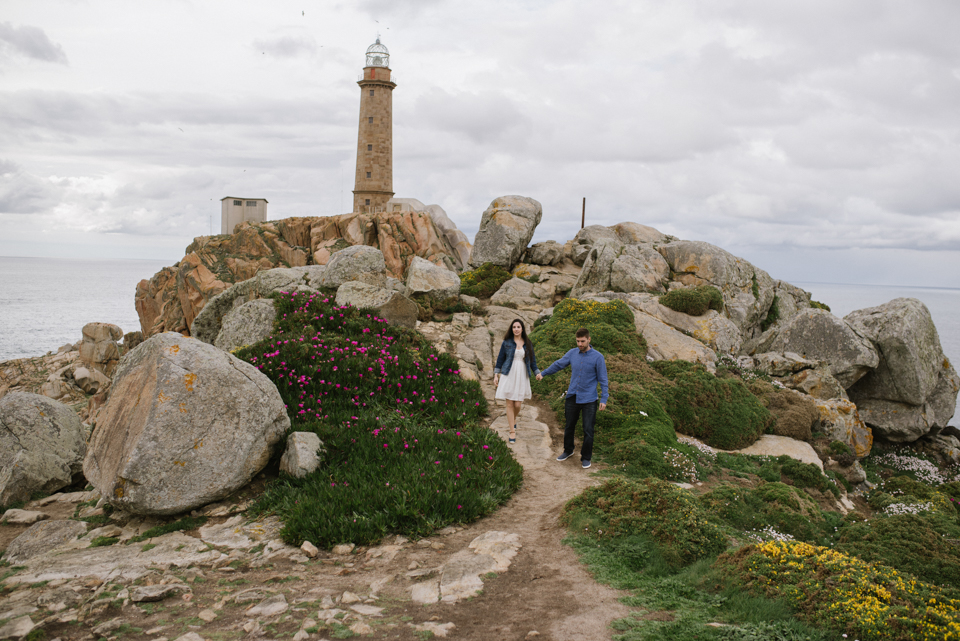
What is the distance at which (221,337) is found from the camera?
15312 mm

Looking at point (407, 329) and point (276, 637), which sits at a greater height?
point (407, 329)

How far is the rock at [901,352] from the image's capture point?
22000 mm

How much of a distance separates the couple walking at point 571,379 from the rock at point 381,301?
5695 mm

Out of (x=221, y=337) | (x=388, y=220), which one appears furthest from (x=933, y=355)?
(x=388, y=220)

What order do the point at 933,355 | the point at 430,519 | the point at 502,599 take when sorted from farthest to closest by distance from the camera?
the point at 933,355
the point at 430,519
the point at 502,599

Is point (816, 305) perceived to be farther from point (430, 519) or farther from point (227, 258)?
point (227, 258)

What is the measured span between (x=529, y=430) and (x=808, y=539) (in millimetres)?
5685

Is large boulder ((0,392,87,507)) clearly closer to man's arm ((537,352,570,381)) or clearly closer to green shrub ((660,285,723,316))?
man's arm ((537,352,570,381))

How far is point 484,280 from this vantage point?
2986 centimetres

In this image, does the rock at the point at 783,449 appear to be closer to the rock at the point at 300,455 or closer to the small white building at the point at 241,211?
the rock at the point at 300,455

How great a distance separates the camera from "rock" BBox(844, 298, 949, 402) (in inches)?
866

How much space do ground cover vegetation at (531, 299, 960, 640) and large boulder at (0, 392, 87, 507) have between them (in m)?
9.13

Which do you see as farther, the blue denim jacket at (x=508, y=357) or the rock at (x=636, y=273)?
the rock at (x=636, y=273)

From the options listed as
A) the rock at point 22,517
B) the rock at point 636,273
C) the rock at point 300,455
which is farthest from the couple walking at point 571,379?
the rock at point 636,273
